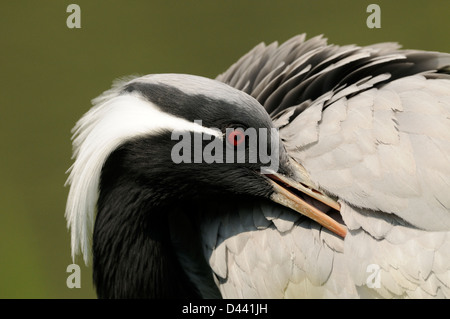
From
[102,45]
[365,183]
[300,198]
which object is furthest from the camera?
[102,45]

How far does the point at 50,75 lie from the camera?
23.8ft

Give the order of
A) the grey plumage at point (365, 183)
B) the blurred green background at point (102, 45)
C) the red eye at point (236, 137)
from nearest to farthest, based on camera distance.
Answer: the grey plumage at point (365, 183)
the red eye at point (236, 137)
the blurred green background at point (102, 45)

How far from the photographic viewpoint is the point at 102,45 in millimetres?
7328

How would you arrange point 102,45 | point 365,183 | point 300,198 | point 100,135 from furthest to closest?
point 102,45 → point 100,135 → point 300,198 → point 365,183

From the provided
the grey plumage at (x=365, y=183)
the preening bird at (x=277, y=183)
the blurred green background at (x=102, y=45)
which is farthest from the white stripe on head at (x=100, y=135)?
the blurred green background at (x=102, y=45)

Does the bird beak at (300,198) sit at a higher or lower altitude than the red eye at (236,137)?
lower

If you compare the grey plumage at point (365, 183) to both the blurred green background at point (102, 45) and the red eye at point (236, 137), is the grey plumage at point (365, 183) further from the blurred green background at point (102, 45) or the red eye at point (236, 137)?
the blurred green background at point (102, 45)

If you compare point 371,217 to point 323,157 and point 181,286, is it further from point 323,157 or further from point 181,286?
point 181,286

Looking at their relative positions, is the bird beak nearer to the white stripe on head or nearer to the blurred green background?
the white stripe on head

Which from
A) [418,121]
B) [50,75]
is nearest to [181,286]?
[418,121]

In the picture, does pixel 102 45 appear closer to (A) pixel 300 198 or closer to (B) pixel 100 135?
(B) pixel 100 135

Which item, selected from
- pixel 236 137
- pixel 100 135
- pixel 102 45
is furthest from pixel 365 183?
pixel 102 45

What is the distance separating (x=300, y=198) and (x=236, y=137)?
13.4 inches

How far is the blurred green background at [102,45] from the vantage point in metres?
6.96
